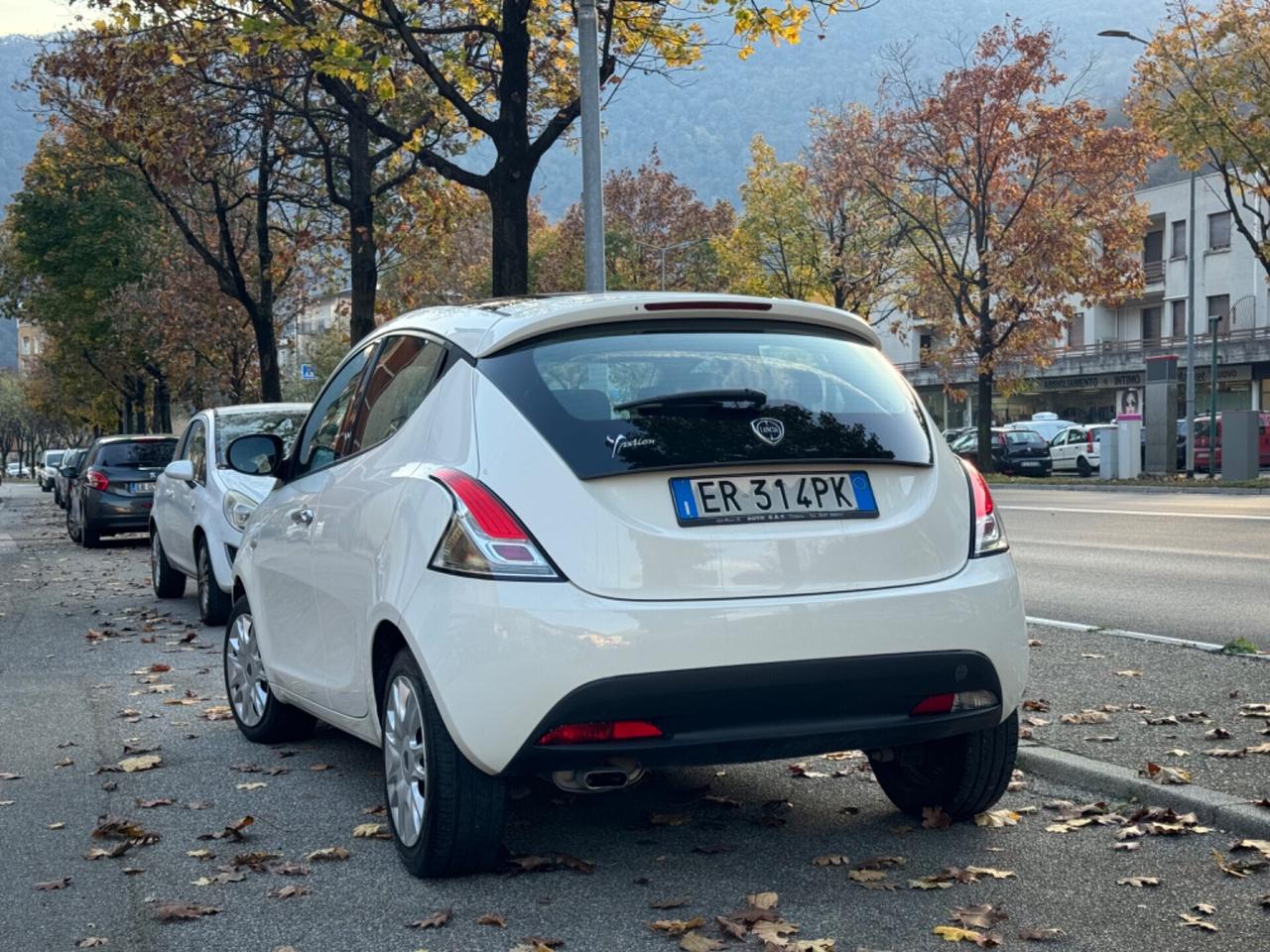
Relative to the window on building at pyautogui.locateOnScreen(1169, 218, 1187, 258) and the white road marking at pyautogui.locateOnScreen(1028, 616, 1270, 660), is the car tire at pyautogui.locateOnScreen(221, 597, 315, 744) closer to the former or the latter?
the white road marking at pyautogui.locateOnScreen(1028, 616, 1270, 660)

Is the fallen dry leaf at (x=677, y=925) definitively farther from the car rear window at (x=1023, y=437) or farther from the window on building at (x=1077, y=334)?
the window on building at (x=1077, y=334)

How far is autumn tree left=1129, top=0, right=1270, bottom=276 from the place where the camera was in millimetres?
33281

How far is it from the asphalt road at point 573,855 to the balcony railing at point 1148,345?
5287 cm

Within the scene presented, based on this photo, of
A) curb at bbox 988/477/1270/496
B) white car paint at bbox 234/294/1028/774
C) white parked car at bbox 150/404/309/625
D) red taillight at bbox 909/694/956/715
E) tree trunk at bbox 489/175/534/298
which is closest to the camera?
→ white car paint at bbox 234/294/1028/774

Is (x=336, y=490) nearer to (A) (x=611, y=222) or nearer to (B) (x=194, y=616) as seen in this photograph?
(B) (x=194, y=616)

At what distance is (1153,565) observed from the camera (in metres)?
14.3

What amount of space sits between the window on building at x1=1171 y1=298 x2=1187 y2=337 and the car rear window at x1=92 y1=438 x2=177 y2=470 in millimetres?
50700

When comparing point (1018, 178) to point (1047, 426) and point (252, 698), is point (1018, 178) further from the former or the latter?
point (252, 698)

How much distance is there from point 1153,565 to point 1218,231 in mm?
51613

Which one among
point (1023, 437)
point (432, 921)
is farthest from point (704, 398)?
point (1023, 437)

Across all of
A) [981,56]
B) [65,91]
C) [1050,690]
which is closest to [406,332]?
[1050,690]

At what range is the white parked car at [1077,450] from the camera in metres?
45.4

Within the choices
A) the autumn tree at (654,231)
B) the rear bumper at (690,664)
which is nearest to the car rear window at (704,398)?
the rear bumper at (690,664)

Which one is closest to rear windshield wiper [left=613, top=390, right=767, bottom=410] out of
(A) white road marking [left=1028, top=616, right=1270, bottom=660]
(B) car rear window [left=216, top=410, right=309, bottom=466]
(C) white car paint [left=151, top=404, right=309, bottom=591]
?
(A) white road marking [left=1028, top=616, right=1270, bottom=660]
